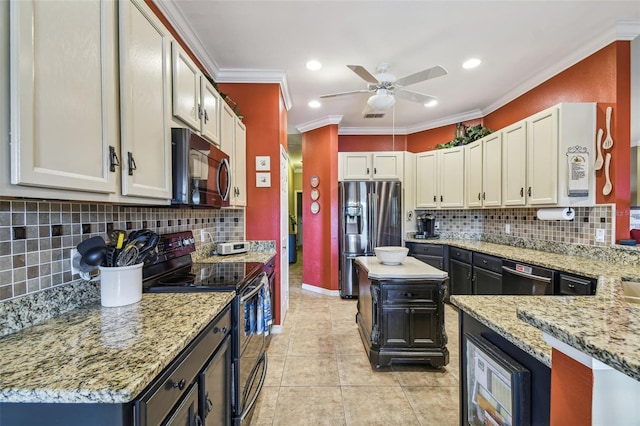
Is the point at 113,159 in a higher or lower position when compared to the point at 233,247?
higher

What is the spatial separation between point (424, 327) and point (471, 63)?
8.49ft

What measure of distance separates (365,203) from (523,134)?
2.02 meters

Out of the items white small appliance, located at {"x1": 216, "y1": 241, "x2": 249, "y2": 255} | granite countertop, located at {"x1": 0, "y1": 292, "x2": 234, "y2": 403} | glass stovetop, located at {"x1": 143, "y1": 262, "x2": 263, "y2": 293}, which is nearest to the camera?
granite countertop, located at {"x1": 0, "y1": 292, "x2": 234, "y2": 403}

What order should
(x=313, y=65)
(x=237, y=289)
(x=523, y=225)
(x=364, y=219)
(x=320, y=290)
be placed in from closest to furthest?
(x=237, y=289), (x=313, y=65), (x=523, y=225), (x=364, y=219), (x=320, y=290)

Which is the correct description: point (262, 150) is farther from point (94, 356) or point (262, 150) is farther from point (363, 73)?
point (94, 356)

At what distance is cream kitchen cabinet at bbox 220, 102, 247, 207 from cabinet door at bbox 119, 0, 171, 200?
881 millimetres

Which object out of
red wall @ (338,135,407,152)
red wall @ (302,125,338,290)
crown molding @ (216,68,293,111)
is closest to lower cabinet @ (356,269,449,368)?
red wall @ (302,125,338,290)

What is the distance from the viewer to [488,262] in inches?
119

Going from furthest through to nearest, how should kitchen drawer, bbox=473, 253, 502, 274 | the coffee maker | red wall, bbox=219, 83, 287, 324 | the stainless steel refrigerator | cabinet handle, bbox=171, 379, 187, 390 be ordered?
the coffee maker, the stainless steel refrigerator, red wall, bbox=219, 83, 287, 324, kitchen drawer, bbox=473, 253, 502, 274, cabinet handle, bbox=171, 379, 187, 390

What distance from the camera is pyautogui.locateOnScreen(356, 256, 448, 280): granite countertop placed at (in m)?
2.10

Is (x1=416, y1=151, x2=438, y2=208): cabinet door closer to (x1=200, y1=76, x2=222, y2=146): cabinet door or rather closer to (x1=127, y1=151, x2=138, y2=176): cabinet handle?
(x1=200, y1=76, x2=222, y2=146): cabinet door

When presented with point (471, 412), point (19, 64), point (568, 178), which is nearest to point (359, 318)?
point (471, 412)

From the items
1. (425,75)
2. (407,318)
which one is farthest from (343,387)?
(425,75)

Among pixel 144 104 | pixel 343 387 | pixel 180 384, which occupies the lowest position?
pixel 343 387
